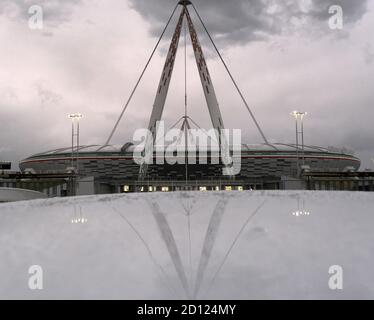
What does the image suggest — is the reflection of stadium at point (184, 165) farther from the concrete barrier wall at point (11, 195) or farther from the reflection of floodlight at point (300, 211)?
the reflection of floodlight at point (300, 211)

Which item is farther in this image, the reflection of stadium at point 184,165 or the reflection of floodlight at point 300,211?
the reflection of stadium at point 184,165

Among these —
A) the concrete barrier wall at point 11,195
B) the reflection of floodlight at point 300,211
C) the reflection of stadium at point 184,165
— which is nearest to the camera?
the reflection of floodlight at point 300,211

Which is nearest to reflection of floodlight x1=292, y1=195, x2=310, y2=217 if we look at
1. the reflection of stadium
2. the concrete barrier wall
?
the concrete barrier wall

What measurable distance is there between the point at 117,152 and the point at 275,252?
57869mm

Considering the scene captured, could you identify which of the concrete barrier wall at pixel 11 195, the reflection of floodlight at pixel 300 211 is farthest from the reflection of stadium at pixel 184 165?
the reflection of floodlight at pixel 300 211

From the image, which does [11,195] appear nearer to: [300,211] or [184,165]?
[300,211]

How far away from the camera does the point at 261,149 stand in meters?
58.8

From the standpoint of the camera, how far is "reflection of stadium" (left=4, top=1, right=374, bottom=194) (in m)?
40.4

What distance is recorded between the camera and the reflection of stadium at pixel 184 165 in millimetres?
40438

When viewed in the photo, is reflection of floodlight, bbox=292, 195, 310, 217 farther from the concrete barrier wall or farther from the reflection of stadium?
the reflection of stadium

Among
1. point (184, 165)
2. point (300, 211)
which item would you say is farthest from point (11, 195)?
point (184, 165)

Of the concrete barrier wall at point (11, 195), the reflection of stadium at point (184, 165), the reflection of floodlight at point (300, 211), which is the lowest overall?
the reflection of floodlight at point (300, 211)
